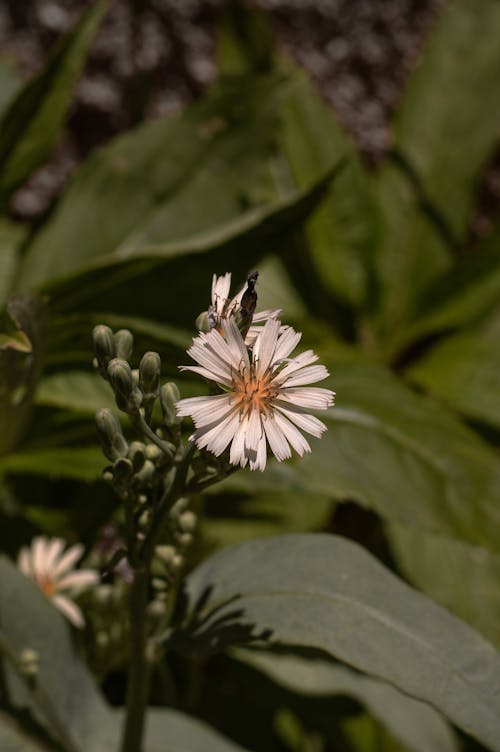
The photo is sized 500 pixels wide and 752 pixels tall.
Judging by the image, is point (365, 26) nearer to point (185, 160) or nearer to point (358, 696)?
point (185, 160)

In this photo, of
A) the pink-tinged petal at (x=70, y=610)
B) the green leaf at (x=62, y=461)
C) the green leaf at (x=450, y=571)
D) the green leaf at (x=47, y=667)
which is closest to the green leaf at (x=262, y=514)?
the green leaf at (x=450, y=571)

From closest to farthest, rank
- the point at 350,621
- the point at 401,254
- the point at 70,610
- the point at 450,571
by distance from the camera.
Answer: the point at 350,621 → the point at 70,610 → the point at 450,571 → the point at 401,254

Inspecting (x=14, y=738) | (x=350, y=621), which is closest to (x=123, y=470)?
(x=350, y=621)

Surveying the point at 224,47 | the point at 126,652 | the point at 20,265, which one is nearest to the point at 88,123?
the point at 224,47

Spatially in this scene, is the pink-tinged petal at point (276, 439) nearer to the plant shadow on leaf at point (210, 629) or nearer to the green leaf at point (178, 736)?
the plant shadow on leaf at point (210, 629)

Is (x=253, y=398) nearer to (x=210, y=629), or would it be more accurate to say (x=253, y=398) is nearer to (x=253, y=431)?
(x=253, y=431)

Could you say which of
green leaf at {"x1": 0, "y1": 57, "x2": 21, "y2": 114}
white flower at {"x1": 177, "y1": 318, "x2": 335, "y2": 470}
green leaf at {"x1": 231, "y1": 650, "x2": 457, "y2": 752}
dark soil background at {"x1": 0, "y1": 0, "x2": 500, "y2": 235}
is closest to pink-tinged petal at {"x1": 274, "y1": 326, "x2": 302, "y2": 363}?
white flower at {"x1": 177, "y1": 318, "x2": 335, "y2": 470}
